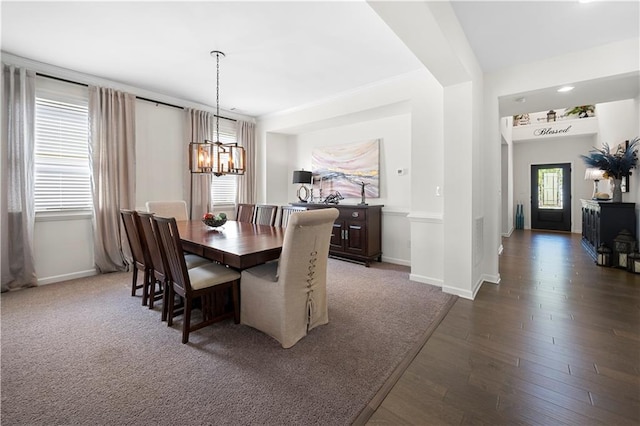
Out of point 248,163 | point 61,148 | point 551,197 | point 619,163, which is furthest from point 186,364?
point 551,197

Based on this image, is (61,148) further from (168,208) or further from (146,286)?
(146,286)

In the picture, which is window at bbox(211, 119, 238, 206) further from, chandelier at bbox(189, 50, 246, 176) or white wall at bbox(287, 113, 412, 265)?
white wall at bbox(287, 113, 412, 265)

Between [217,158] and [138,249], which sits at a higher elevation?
[217,158]

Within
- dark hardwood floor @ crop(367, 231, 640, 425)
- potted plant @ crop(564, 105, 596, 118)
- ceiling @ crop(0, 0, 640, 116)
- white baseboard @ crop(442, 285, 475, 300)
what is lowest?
dark hardwood floor @ crop(367, 231, 640, 425)

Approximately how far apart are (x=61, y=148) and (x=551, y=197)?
11215 mm

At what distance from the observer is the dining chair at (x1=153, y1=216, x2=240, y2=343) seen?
2.08 m

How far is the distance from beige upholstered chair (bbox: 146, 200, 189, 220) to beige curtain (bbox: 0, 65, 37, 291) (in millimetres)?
1275

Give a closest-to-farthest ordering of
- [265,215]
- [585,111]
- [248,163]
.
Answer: [265,215] < [248,163] < [585,111]

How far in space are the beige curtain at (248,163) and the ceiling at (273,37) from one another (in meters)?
1.58

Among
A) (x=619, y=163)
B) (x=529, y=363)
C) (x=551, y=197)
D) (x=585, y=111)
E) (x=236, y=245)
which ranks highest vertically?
(x=585, y=111)

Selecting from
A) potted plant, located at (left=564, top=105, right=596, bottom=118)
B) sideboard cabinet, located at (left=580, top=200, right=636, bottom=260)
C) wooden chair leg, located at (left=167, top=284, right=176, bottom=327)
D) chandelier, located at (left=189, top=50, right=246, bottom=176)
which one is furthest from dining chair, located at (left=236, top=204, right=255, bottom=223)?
potted plant, located at (left=564, top=105, right=596, bottom=118)

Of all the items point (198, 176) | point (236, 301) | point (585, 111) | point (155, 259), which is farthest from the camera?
point (585, 111)

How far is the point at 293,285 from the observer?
2068 millimetres

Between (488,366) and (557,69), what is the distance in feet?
10.4
